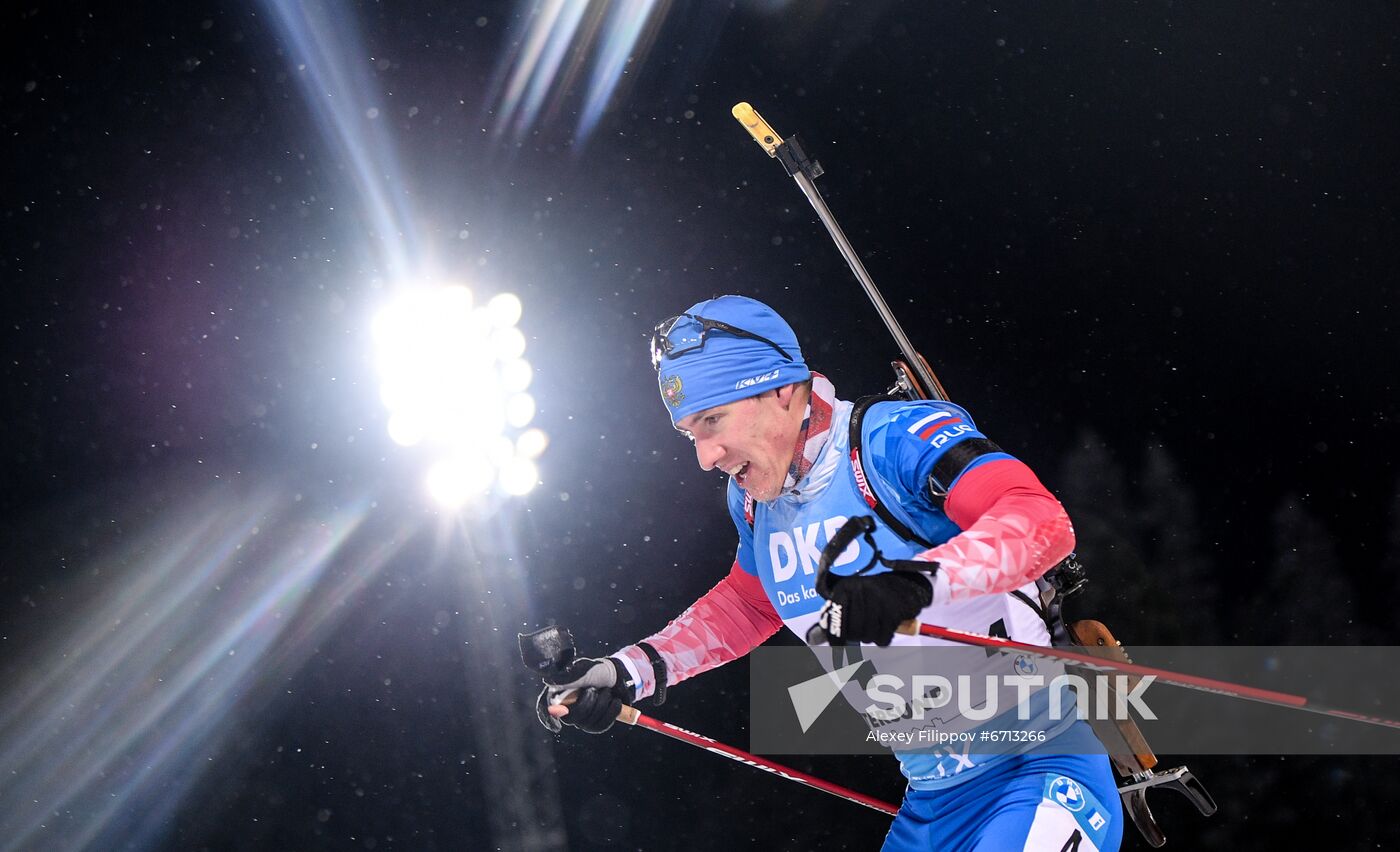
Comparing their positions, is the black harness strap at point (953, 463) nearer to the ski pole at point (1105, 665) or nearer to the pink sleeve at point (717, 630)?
the ski pole at point (1105, 665)

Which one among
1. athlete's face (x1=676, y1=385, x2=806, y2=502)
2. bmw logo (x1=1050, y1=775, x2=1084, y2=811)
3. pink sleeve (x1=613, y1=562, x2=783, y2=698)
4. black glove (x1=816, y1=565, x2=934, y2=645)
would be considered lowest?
bmw logo (x1=1050, y1=775, x2=1084, y2=811)

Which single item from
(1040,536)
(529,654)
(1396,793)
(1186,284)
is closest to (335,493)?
(529,654)

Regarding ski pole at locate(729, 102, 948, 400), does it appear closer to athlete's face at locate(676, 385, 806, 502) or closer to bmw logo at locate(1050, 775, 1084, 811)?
athlete's face at locate(676, 385, 806, 502)

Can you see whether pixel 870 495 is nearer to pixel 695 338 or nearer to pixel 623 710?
pixel 695 338

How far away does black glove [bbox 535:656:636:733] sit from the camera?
7.91 ft

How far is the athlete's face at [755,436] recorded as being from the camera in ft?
7.16

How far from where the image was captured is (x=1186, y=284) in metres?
4.41

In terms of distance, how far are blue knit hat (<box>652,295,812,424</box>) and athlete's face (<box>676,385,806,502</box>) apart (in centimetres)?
2

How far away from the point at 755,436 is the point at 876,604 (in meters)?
0.63

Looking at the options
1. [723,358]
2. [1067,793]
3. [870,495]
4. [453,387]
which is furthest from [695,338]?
[453,387]

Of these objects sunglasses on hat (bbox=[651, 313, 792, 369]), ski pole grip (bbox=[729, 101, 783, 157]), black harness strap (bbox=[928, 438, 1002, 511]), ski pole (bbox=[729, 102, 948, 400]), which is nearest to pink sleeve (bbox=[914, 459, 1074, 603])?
black harness strap (bbox=[928, 438, 1002, 511])

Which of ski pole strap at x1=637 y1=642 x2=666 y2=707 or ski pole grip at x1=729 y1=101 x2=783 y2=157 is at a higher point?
ski pole grip at x1=729 y1=101 x2=783 y2=157

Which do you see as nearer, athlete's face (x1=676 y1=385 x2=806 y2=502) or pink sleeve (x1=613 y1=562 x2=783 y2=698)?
athlete's face (x1=676 y1=385 x2=806 y2=502)

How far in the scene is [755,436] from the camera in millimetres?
2182
